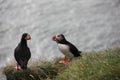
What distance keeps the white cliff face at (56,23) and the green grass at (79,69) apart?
5.22 meters

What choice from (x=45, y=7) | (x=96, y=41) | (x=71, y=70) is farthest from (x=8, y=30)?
(x=71, y=70)

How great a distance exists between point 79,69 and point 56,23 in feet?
32.9

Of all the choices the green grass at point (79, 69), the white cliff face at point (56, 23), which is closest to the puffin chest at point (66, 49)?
the green grass at point (79, 69)

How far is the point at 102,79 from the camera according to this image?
1075 centimetres

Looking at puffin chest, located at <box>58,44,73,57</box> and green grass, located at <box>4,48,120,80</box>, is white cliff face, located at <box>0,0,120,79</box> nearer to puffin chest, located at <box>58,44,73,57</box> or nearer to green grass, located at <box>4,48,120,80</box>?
puffin chest, located at <box>58,44,73,57</box>

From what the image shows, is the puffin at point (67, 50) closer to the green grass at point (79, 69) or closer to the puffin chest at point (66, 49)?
the puffin chest at point (66, 49)

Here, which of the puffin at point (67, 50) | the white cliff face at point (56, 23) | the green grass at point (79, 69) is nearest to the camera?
the green grass at point (79, 69)

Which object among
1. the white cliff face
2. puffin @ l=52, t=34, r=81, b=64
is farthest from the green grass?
the white cliff face

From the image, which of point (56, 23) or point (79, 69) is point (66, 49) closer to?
point (79, 69)

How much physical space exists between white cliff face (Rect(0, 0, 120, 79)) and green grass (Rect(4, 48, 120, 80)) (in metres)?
5.22

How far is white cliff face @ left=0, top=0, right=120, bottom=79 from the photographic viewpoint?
1967 cm

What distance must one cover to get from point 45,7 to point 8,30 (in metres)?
2.32

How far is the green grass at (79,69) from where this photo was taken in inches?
428

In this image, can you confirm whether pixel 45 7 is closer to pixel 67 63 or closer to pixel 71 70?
pixel 67 63
